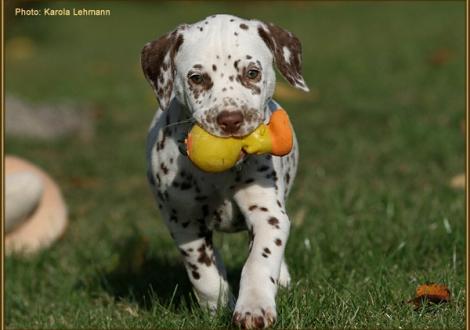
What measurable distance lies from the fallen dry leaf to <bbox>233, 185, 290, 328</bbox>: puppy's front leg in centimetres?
80

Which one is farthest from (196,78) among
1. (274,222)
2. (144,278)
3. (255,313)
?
(144,278)

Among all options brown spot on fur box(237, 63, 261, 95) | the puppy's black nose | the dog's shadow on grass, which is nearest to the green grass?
the dog's shadow on grass

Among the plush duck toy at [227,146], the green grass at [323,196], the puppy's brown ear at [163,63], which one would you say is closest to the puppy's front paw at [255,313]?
the green grass at [323,196]

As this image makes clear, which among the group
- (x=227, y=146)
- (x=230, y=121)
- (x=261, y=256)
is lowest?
(x=261, y=256)

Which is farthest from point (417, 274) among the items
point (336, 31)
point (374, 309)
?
point (336, 31)

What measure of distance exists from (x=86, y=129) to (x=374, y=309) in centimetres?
840

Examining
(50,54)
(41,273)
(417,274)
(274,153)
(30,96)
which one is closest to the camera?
(274,153)

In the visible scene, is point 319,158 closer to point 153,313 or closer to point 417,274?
point 417,274

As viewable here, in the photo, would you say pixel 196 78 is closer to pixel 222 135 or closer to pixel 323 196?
pixel 222 135

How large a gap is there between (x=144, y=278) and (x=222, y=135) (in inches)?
96.2

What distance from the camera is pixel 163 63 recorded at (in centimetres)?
507

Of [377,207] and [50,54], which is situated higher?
[50,54]

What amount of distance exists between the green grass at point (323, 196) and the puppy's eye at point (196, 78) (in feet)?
4.14

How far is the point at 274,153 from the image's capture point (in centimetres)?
470
